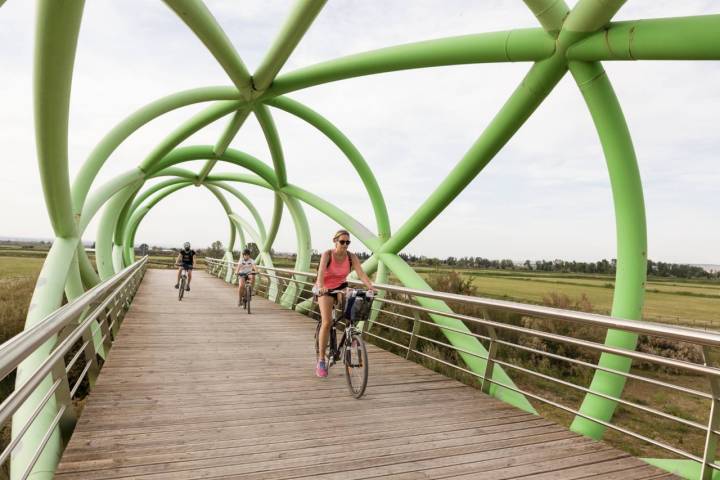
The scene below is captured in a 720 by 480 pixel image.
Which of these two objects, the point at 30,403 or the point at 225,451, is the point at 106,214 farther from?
the point at 225,451

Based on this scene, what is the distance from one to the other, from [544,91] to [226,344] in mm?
6608

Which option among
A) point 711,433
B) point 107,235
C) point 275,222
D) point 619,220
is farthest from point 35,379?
point 275,222

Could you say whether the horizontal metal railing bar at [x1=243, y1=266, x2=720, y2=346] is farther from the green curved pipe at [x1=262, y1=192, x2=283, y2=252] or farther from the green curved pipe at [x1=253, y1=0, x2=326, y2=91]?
the green curved pipe at [x1=262, y1=192, x2=283, y2=252]

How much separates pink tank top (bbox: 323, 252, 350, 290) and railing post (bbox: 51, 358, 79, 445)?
2.69 meters

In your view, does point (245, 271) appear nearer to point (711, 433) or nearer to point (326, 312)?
point (326, 312)

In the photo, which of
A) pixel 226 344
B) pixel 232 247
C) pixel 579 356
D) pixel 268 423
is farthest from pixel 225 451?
pixel 232 247

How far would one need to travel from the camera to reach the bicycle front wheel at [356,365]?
4.82m

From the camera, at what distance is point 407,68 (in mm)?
9469

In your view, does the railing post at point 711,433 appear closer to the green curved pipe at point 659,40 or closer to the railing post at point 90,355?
the green curved pipe at point 659,40

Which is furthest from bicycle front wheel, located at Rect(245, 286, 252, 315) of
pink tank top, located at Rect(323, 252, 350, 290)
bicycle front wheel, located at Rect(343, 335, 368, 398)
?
bicycle front wheel, located at Rect(343, 335, 368, 398)

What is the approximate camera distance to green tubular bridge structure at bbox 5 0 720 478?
17.3 ft

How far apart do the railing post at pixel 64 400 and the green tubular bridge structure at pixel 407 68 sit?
0.45ft

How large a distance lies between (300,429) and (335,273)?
1895 millimetres

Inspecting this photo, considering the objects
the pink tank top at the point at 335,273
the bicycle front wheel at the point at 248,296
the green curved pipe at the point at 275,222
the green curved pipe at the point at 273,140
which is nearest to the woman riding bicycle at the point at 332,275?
the pink tank top at the point at 335,273
